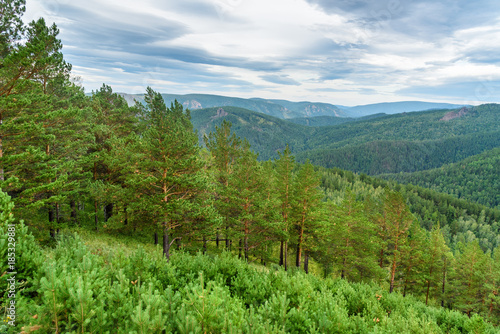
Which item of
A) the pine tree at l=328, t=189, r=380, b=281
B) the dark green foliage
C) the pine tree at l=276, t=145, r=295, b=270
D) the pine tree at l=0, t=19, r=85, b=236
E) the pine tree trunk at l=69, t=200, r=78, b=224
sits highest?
the pine tree at l=0, t=19, r=85, b=236

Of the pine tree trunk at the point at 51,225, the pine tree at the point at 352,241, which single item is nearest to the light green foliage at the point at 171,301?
the pine tree trunk at the point at 51,225

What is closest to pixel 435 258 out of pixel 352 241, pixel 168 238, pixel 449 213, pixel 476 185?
pixel 352 241

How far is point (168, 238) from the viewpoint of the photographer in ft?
56.7

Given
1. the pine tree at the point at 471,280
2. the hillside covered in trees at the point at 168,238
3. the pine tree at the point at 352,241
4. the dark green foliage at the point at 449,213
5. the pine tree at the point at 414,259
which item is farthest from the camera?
the dark green foliage at the point at 449,213

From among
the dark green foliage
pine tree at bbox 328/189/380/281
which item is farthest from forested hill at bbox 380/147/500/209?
pine tree at bbox 328/189/380/281

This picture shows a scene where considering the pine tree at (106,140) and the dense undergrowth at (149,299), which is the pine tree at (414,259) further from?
the pine tree at (106,140)

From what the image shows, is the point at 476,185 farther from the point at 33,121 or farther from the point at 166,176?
the point at 33,121

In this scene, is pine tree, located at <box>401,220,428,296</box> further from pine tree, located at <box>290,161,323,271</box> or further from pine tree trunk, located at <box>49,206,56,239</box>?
pine tree trunk, located at <box>49,206,56,239</box>

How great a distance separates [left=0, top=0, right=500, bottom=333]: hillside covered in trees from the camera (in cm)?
445

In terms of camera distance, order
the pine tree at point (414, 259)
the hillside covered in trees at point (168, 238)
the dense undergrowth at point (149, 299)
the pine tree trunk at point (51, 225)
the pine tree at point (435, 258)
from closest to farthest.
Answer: the dense undergrowth at point (149, 299)
the hillside covered in trees at point (168, 238)
the pine tree trunk at point (51, 225)
the pine tree at point (414, 259)
the pine tree at point (435, 258)

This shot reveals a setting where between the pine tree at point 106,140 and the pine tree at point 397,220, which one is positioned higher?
the pine tree at point 106,140

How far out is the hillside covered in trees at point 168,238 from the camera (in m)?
4.45

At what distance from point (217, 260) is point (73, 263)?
4.44 m

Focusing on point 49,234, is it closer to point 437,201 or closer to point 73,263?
→ point 73,263
